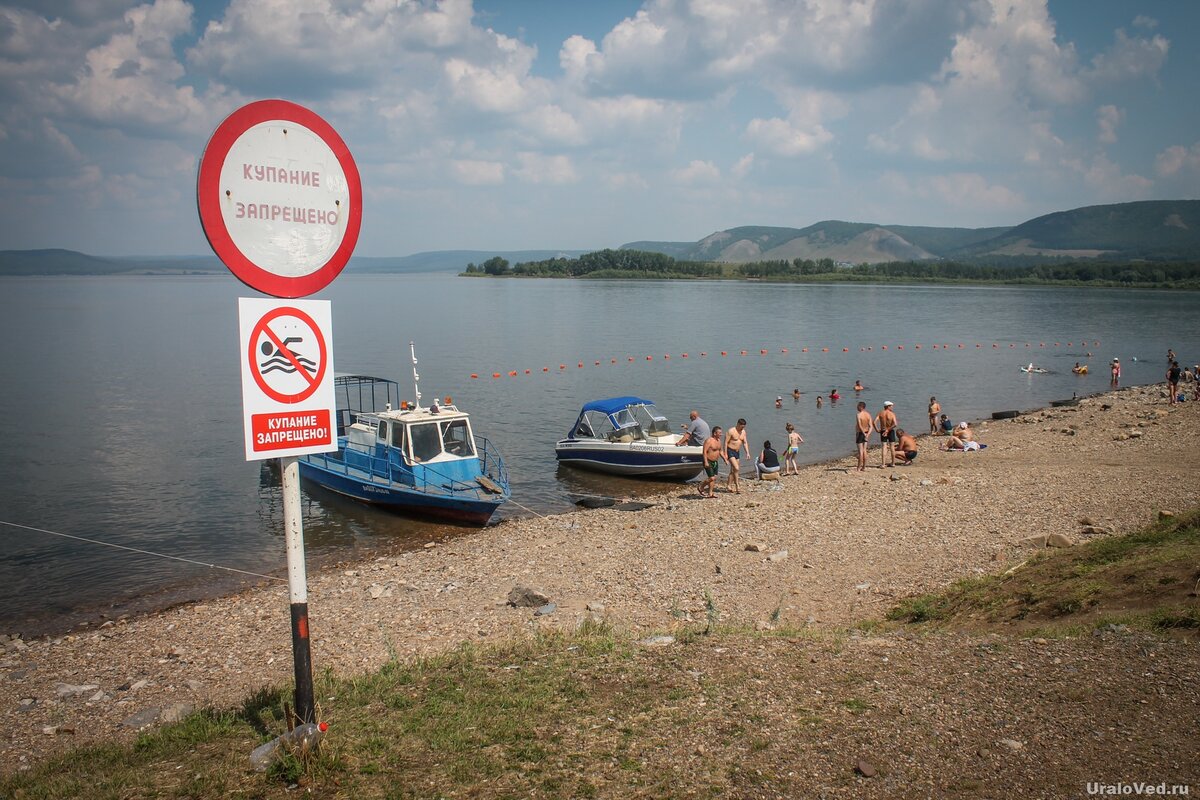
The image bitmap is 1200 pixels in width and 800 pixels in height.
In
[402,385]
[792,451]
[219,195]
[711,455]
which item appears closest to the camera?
[219,195]

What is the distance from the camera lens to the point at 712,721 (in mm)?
6133

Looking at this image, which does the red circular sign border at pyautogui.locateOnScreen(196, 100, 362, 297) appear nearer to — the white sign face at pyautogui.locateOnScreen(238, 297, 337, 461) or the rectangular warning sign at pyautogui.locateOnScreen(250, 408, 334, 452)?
the white sign face at pyautogui.locateOnScreen(238, 297, 337, 461)

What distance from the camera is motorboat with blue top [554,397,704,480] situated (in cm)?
2650

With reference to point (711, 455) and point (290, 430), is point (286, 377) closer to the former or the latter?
point (290, 430)

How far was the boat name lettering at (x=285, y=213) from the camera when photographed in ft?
16.6

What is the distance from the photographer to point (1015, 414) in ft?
125

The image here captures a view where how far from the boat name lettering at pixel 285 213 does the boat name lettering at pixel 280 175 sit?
163 millimetres

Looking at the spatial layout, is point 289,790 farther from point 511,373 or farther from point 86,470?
point 511,373

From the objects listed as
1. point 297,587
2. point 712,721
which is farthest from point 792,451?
point 297,587

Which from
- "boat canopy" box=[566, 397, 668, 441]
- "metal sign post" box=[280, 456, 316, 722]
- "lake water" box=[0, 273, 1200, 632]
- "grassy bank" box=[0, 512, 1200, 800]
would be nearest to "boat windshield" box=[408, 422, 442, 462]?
"lake water" box=[0, 273, 1200, 632]

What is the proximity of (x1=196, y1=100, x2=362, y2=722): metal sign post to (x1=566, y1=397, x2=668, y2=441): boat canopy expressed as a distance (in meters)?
22.5

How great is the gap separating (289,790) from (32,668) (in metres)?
10.8

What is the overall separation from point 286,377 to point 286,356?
0.14 meters

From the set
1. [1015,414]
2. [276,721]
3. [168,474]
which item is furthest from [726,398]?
[276,721]
